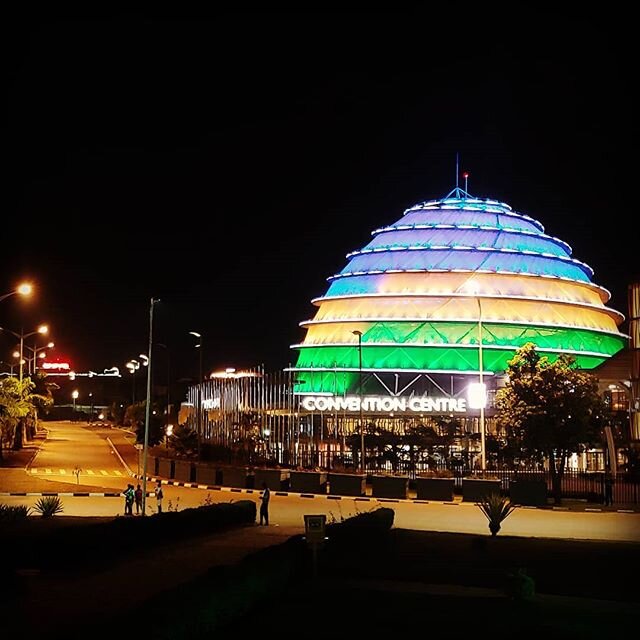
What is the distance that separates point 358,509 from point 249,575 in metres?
22.5

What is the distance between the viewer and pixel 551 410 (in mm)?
45156

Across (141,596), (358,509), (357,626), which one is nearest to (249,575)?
(357,626)

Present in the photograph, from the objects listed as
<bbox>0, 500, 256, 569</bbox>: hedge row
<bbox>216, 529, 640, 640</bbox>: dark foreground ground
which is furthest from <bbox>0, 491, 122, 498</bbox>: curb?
<bbox>216, 529, 640, 640</bbox>: dark foreground ground

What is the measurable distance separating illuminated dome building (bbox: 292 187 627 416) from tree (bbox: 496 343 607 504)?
2289 centimetres

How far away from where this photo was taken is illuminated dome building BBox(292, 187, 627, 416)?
72812mm

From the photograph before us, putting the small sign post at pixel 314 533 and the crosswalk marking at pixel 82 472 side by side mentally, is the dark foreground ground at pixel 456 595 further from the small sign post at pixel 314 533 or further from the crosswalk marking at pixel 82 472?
the crosswalk marking at pixel 82 472

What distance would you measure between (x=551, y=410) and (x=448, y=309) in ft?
95.5

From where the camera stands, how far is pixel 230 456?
59.6 meters

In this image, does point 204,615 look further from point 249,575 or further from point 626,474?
point 626,474

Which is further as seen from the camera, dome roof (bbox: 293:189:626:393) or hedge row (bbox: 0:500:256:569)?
dome roof (bbox: 293:189:626:393)

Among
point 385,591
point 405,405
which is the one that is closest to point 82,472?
point 405,405

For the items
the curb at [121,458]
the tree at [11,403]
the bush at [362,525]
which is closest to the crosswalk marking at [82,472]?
the curb at [121,458]

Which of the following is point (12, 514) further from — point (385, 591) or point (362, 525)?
point (385, 591)

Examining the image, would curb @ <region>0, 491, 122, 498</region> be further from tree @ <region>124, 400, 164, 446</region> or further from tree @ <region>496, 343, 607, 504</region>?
tree @ <region>124, 400, 164, 446</region>
